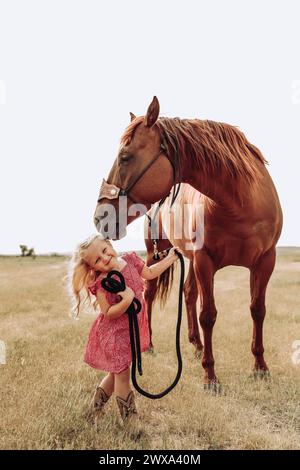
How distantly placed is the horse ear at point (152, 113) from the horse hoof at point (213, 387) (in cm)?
247

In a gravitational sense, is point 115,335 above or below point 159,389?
above

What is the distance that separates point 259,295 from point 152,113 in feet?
7.56

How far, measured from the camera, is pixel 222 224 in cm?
393

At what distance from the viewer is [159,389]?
398cm

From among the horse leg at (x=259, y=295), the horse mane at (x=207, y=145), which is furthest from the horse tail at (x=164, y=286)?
the horse mane at (x=207, y=145)

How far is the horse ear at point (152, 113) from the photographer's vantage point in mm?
3121

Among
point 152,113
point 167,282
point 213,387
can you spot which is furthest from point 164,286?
point 152,113

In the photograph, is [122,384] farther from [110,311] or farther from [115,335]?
[110,311]

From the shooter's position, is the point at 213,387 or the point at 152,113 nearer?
the point at 152,113

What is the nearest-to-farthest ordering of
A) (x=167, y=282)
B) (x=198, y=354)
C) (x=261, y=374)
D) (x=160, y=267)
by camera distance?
1. (x=160, y=267)
2. (x=261, y=374)
3. (x=198, y=354)
4. (x=167, y=282)

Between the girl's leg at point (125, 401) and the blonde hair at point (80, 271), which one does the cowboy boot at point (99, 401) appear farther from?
the blonde hair at point (80, 271)

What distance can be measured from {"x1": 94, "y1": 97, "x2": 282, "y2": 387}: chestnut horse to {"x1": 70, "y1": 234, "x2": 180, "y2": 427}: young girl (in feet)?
0.86
